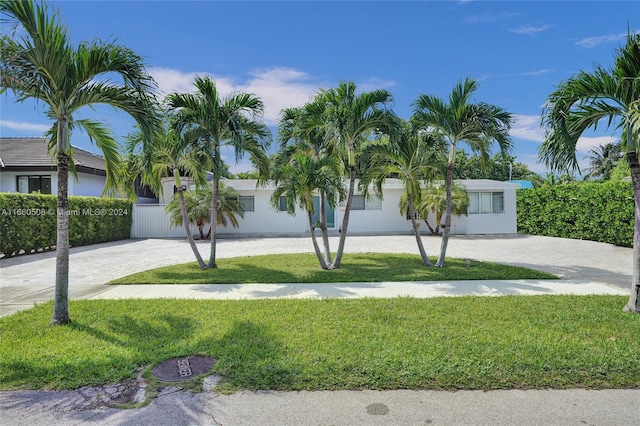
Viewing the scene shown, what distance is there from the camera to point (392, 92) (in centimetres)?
830

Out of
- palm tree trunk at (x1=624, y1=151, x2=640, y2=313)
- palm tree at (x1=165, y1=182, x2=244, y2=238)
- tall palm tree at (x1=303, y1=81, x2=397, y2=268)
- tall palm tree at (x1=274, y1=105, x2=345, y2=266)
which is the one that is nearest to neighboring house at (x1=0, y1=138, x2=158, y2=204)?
palm tree at (x1=165, y1=182, x2=244, y2=238)

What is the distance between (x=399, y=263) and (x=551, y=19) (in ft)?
26.9

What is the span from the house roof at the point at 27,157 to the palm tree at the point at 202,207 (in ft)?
12.6

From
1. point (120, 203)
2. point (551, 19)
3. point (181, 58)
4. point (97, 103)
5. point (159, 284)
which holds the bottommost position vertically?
point (159, 284)

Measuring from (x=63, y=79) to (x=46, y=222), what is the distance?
10781 mm

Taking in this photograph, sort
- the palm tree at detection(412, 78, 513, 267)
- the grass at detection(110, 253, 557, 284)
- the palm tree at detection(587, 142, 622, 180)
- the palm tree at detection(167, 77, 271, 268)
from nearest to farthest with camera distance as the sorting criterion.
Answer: the grass at detection(110, 253, 557, 284), the palm tree at detection(167, 77, 271, 268), the palm tree at detection(412, 78, 513, 267), the palm tree at detection(587, 142, 622, 180)

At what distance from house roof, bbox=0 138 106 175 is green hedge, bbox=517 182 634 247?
72.3 feet

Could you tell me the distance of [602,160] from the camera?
35.7 m

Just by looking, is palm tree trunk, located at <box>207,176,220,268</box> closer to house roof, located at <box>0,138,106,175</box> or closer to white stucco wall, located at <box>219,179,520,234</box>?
white stucco wall, located at <box>219,179,520,234</box>

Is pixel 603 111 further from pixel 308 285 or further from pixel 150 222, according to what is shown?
pixel 150 222

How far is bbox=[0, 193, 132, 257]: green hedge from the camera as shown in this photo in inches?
454

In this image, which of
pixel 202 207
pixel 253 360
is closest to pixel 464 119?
pixel 253 360

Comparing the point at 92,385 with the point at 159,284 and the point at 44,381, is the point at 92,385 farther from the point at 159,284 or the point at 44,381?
the point at 159,284

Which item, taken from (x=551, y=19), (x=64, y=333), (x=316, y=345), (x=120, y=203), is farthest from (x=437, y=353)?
(x=120, y=203)
